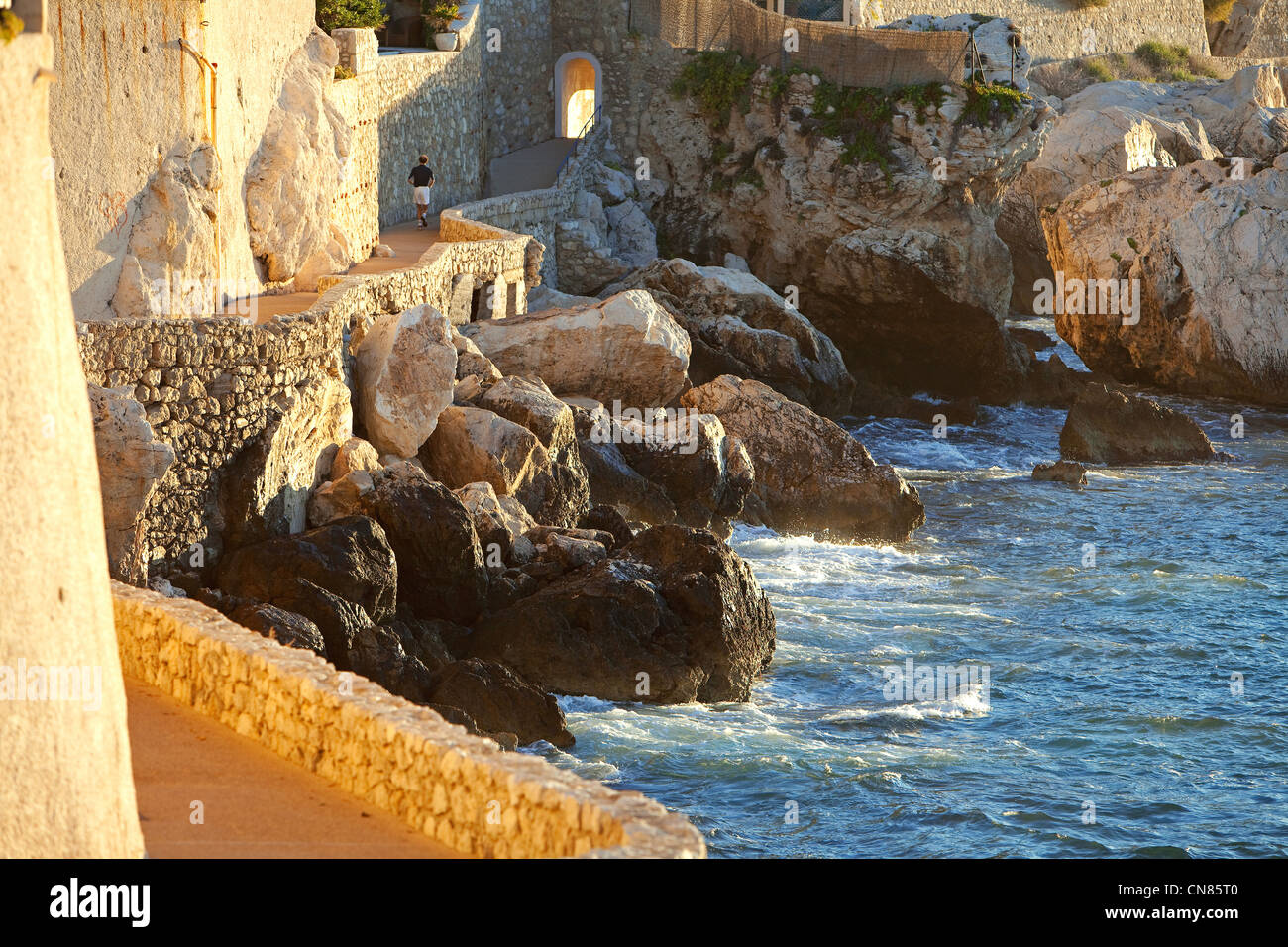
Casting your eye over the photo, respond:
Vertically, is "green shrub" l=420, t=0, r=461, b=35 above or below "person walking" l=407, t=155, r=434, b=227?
above

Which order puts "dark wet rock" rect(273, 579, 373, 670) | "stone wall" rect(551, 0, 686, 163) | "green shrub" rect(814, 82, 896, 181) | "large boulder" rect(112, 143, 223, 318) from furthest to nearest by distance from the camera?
Result: 1. "stone wall" rect(551, 0, 686, 163)
2. "green shrub" rect(814, 82, 896, 181)
3. "large boulder" rect(112, 143, 223, 318)
4. "dark wet rock" rect(273, 579, 373, 670)

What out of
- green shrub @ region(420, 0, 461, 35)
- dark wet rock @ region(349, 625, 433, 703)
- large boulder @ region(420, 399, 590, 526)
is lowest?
dark wet rock @ region(349, 625, 433, 703)

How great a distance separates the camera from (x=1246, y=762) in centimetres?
1636

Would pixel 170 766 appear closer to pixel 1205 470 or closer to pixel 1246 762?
pixel 1246 762

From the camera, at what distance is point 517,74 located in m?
37.4

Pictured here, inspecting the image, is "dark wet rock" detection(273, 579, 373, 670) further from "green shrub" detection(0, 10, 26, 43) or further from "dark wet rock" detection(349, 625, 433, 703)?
"green shrub" detection(0, 10, 26, 43)

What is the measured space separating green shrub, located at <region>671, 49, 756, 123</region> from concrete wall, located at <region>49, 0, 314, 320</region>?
56.5 ft

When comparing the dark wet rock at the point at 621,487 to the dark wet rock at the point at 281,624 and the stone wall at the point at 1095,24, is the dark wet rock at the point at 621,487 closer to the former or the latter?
the dark wet rock at the point at 281,624

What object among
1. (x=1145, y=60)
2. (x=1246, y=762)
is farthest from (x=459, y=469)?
(x=1145, y=60)

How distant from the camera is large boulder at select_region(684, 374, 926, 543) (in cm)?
2355

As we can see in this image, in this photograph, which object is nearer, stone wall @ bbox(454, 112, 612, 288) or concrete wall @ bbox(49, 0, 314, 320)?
concrete wall @ bbox(49, 0, 314, 320)

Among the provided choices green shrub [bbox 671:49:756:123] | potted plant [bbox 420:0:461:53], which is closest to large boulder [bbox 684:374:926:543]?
potted plant [bbox 420:0:461:53]

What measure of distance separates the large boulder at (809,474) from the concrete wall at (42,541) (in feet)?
55.4
